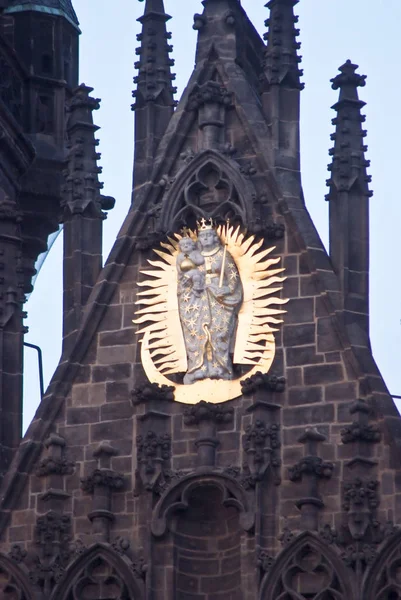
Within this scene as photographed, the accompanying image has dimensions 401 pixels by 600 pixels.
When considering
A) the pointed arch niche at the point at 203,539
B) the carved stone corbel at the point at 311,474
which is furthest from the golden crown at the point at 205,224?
the pointed arch niche at the point at 203,539

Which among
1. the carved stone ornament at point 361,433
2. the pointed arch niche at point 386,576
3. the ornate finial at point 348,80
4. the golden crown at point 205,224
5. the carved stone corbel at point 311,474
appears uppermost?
the ornate finial at point 348,80

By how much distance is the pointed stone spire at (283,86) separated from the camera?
42.6m

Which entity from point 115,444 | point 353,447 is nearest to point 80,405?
point 115,444

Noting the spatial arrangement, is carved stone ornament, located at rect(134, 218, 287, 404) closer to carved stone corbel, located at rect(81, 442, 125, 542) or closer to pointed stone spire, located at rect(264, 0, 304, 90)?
carved stone corbel, located at rect(81, 442, 125, 542)

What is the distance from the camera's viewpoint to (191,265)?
138 feet

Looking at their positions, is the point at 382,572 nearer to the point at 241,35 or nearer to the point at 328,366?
the point at 328,366

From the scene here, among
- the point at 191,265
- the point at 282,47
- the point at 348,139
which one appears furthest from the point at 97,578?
the point at 282,47

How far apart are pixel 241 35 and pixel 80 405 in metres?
4.78

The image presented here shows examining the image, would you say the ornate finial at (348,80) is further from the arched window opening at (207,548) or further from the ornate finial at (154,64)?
the arched window opening at (207,548)

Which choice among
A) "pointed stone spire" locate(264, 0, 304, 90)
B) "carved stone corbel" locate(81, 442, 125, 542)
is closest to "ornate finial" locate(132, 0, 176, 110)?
"pointed stone spire" locate(264, 0, 304, 90)

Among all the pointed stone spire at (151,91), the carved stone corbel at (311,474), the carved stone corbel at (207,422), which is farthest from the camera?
the pointed stone spire at (151,91)

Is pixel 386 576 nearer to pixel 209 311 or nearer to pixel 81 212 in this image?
pixel 209 311

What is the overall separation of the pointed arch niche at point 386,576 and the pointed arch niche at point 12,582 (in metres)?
3.74

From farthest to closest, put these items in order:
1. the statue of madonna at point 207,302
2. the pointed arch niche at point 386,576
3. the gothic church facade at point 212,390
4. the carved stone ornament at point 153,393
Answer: the statue of madonna at point 207,302
the carved stone ornament at point 153,393
the gothic church facade at point 212,390
the pointed arch niche at point 386,576
